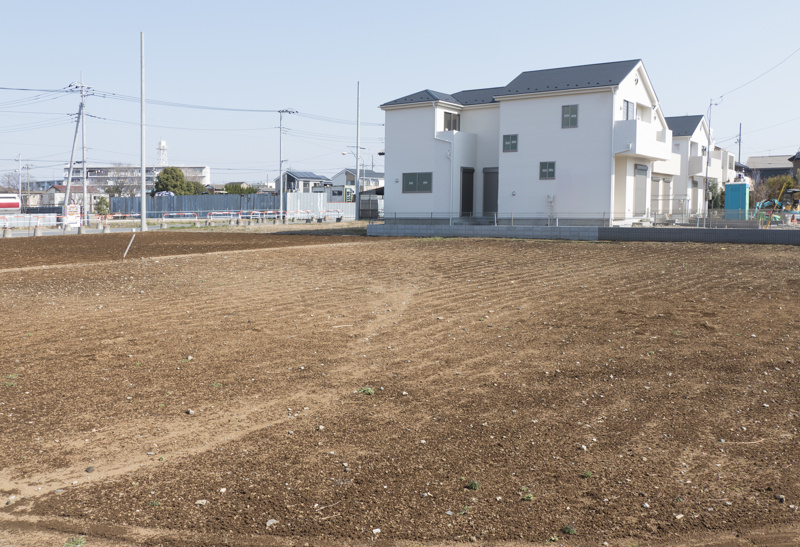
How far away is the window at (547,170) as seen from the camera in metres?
32.2

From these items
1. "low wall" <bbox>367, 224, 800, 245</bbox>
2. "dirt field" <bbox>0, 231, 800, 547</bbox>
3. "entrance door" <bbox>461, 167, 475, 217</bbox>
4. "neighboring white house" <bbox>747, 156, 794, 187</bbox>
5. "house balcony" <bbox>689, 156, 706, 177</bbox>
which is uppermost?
"neighboring white house" <bbox>747, 156, 794, 187</bbox>

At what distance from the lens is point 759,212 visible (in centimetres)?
2988

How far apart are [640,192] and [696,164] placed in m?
13.3

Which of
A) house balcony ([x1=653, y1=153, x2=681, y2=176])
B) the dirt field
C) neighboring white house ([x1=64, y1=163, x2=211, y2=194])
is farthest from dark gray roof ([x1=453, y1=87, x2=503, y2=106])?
neighboring white house ([x1=64, y1=163, x2=211, y2=194])

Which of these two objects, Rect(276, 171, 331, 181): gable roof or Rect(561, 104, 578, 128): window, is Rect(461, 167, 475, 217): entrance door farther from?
Rect(276, 171, 331, 181): gable roof

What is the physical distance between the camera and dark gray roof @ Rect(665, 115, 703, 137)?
148 feet

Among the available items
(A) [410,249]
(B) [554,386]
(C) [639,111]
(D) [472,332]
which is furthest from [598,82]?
(B) [554,386]

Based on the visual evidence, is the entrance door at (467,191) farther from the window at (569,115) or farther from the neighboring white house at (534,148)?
the window at (569,115)

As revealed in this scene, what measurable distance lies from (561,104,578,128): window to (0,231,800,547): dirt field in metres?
20.1

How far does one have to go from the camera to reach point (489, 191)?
36062 millimetres

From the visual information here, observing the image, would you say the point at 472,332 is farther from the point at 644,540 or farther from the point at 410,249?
the point at 410,249

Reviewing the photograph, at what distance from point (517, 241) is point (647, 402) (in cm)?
2026

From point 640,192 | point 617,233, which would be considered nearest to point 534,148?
point 640,192

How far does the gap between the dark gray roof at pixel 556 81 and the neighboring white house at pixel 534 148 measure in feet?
0.17
